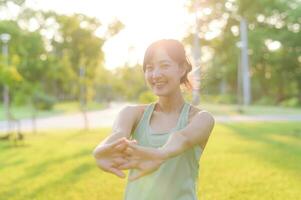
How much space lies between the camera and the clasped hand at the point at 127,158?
7.46ft

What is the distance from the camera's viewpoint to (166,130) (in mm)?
2510

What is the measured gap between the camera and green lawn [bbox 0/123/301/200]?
8602 mm

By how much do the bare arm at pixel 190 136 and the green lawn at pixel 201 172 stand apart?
224 inches

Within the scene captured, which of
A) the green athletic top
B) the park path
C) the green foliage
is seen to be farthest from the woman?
the green foliage

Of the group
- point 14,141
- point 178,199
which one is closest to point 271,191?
point 178,199

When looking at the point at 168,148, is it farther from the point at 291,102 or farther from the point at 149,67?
the point at 291,102

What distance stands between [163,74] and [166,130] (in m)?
0.25

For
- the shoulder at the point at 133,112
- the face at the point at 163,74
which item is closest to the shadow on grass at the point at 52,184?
the shoulder at the point at 133,112

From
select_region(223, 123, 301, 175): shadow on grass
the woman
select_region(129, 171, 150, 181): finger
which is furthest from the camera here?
select_region(223, 123, 301, 175): shadow on grass

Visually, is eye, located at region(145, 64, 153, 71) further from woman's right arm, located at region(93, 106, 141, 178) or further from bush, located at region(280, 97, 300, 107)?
bush, located at region(280, 97, 300, 107)

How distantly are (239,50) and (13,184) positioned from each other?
5885cm

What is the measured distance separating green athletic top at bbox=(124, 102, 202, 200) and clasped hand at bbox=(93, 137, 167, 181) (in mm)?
132

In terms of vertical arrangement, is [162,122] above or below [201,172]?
above

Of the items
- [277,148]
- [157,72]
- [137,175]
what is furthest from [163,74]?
[277,148]
